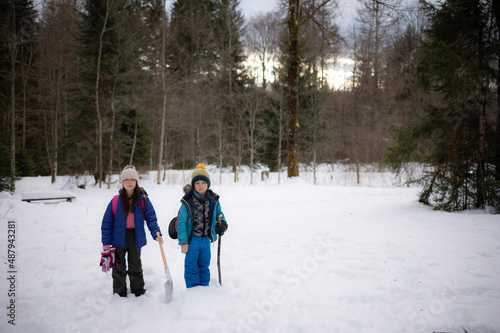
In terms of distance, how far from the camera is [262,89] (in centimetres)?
2106

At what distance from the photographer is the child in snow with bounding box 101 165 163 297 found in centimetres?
333

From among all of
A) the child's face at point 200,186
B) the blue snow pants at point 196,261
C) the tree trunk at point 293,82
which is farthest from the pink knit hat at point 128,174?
the tree trunk at point 293,82

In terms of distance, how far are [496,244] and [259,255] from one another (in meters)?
4.09

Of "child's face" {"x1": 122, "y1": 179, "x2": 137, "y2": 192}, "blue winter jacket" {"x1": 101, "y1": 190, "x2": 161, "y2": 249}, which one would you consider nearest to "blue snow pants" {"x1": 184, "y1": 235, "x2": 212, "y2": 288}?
"blue winter jacket" {"x1": 101, "y1": 190, "x2": 161, "y2": 249}

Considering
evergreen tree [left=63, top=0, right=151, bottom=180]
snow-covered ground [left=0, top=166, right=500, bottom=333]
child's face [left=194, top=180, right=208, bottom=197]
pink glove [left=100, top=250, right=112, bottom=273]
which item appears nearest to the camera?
snow-covered ground [left=0, top=166, right=500, bottom=333]

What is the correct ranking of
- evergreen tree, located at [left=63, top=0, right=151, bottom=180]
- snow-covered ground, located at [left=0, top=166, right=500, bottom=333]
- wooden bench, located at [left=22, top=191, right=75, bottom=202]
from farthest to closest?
1. evergreen tree, located at [left=63, top=0, right=151, bottom=180]
2. wooden bench, located at [left=22, top=191, right=75, bottom=202]
3. snow-covered ground, located at [left=0, top=166, right=500, bottom=333]

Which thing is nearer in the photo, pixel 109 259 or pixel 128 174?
pixel 109 259

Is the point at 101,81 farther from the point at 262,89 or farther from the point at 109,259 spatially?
the point at 109,259

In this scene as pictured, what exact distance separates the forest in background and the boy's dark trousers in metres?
7.43

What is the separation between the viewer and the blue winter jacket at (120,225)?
3307mm

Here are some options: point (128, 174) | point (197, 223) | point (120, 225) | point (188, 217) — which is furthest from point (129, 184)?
point (197, 223)

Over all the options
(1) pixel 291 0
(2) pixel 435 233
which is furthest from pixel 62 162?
(2) pixel 435 233

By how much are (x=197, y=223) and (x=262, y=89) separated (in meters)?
19.1

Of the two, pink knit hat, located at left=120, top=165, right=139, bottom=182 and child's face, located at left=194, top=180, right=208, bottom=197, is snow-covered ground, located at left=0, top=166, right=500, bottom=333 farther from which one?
pink knit hat, located at left=120, top=165, right=139, bottom=182
